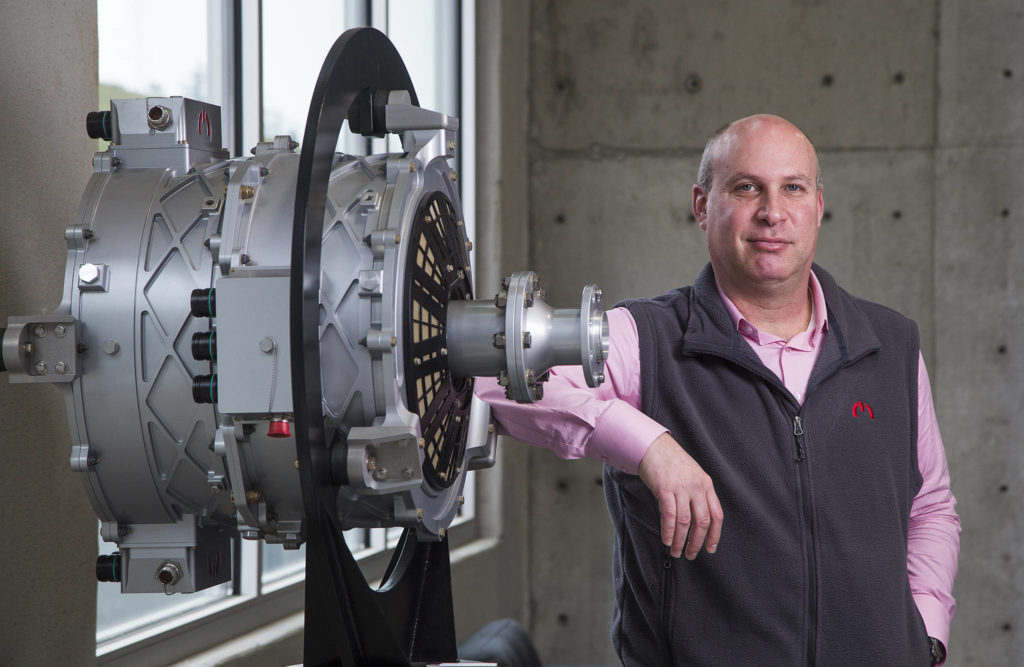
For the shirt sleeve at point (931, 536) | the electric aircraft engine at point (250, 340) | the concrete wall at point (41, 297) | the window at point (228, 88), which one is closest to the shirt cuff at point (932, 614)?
the shirt sleeve at point (931, 536)

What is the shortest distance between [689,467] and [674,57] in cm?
299

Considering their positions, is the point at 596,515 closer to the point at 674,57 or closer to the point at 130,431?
the point at 674,57

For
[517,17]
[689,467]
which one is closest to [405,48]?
[517,17]

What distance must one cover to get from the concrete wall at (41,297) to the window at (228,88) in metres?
0.39

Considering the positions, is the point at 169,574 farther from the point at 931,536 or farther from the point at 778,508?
the point at 931,536

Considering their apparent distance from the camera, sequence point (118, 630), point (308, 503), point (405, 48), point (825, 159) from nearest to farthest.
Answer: point (308, 503), point (118, 630), point (405, 48), point (825, 159)

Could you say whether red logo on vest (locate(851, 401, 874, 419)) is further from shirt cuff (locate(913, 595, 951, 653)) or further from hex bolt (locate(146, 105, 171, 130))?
hex bolt (locate(146, 105, 171, 130))

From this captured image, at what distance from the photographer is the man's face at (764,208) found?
1.53 meters

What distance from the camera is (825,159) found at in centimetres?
378

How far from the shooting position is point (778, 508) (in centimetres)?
144

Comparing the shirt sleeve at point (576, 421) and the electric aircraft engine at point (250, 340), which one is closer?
the electric aircraft engine at point (250, 340)

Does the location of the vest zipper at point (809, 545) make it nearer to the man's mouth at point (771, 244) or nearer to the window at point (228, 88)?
the man's mouth at point (771, 244)

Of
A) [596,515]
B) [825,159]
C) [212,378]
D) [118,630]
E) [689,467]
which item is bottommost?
[596,515]

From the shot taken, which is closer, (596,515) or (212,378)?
(212,378)
